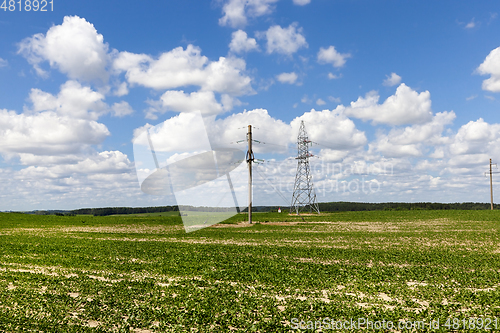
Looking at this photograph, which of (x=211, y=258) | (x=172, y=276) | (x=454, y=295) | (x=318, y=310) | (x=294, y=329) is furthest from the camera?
(x=211, y=258)

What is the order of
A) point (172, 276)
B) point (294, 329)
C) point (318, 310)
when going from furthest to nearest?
point (172, 276)
point (318, 310)
point (294, 329)

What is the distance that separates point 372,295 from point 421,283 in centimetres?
367

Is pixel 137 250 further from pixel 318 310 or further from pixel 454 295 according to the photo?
pixel 454 295

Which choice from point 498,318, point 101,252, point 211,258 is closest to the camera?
point 498,318

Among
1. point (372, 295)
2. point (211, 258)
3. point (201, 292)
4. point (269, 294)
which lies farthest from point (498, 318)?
point (211, 258)

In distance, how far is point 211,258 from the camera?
2286 centimetres

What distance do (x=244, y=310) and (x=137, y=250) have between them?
1826 cm

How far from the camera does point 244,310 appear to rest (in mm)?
11508

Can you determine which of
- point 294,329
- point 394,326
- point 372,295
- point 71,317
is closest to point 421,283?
point 372,295

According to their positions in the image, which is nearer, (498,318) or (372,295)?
(498,318)

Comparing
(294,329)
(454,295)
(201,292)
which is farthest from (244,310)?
(454,295)

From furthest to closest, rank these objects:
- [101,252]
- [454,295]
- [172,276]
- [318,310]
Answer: [101,252], [172,276], [454,295], [318,310]

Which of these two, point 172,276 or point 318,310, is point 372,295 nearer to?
point 318,310

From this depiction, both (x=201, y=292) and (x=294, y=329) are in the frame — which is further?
(x=201, y=292)
